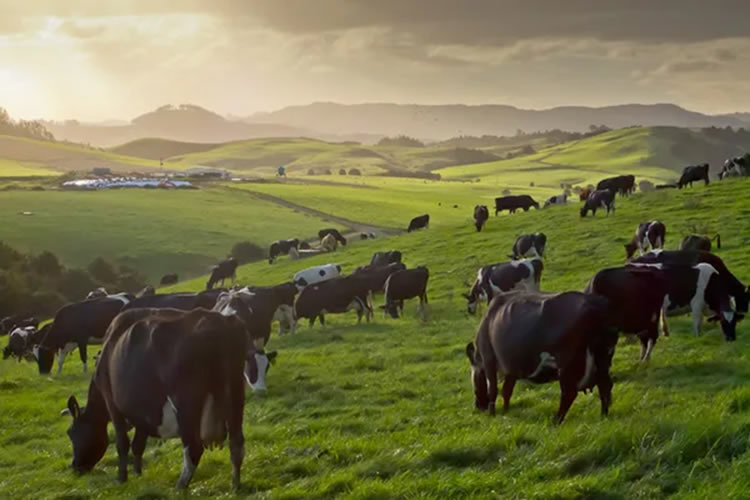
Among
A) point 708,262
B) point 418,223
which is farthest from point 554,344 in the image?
point 418,223

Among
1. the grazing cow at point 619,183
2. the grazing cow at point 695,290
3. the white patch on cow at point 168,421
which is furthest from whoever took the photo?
the grazing cow at point 619,183

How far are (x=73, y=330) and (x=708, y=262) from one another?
727 inches

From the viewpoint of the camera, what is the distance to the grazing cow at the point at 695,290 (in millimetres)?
14656

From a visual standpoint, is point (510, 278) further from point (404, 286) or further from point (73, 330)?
point (73, 330)

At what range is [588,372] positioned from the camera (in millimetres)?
9398

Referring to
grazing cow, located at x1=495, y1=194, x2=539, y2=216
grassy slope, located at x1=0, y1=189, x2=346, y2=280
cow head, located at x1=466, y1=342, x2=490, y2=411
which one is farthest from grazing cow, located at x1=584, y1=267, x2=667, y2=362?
grassy slope, located at x1=0, y1=189, x2=346, y2=280

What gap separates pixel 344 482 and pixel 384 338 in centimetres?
1281

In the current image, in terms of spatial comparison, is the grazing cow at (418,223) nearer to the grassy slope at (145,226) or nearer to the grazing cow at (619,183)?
the grassy slope at (145,226)

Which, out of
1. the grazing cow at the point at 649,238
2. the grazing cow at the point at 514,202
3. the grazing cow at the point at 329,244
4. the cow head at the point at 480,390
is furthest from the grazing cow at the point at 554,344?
the grazing cow at the point at 514,202

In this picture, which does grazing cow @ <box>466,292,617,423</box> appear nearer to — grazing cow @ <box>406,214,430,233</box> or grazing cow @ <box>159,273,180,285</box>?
grazing cow @ <box>159,273,180,285</box>

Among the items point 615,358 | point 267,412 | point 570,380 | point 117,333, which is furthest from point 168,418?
point 615,358

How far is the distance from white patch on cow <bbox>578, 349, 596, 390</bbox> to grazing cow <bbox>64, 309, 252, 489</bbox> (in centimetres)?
463

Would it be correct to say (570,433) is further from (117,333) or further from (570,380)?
(117,333)

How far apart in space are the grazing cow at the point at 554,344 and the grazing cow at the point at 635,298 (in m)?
3.11
